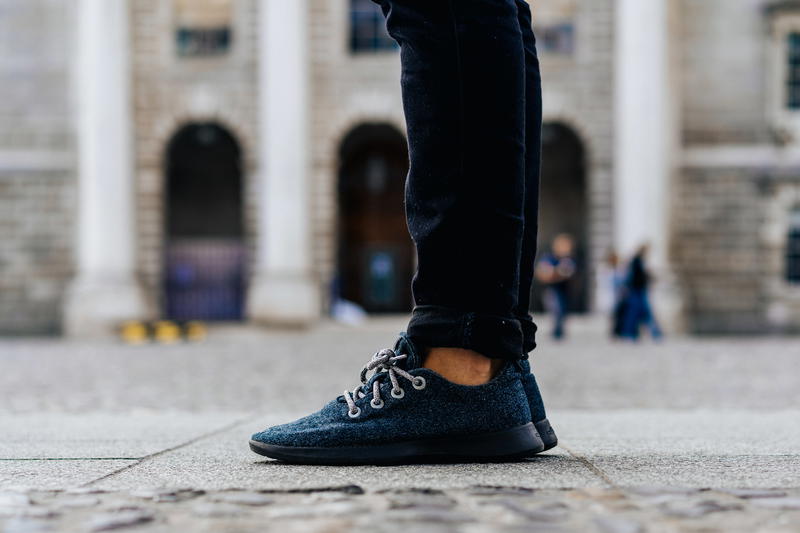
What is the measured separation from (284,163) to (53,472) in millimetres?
20272

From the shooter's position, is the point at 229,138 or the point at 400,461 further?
the point at 229,138

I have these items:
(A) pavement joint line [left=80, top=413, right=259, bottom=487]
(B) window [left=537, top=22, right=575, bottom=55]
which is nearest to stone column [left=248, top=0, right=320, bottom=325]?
(B) window [left=537, top=22, right=575, bottom=55]

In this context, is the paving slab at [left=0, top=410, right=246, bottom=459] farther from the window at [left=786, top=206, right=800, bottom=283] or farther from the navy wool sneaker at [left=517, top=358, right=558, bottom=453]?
the window at [left=786, top=206, right=800, bottom=283]

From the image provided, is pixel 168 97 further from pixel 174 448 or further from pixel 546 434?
pixel 546 434

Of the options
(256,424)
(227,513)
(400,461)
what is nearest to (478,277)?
(400,461)

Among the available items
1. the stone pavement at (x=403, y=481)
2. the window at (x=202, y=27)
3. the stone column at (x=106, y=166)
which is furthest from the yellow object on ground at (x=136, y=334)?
the stone pavement at (x=403, y=481)

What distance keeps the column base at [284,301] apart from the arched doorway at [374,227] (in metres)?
4.15

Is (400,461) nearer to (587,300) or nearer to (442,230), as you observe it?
(442,230)

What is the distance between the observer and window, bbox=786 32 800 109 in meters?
23.2

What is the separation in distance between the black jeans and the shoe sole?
0.63 ft

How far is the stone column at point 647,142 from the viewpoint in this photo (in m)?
21.9

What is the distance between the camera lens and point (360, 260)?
27281 mm

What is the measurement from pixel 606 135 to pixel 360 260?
7147 millimetres

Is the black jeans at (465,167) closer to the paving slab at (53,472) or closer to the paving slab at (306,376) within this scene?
the paving slab at (53,472)
